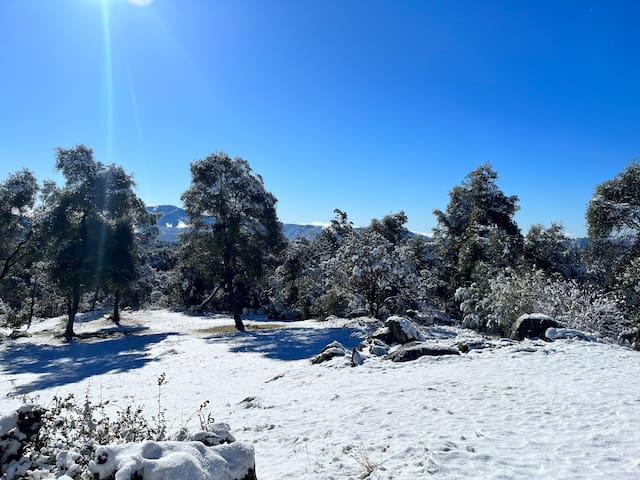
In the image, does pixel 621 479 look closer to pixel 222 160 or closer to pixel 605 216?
pixel 222 160

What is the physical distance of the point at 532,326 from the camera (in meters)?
14.1

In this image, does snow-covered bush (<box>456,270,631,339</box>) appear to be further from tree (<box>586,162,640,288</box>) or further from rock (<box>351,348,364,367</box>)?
rock (<box>351,348,364,367</box>)

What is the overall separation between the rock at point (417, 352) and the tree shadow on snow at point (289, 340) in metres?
4.33

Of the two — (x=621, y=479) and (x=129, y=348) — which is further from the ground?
(x=621, y=479)

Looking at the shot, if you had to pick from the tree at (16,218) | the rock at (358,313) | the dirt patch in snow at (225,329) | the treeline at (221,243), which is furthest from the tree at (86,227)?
the rock at (358,313)

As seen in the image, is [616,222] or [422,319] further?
[616,222]

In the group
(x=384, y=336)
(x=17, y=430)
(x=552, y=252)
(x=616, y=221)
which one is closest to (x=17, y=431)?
(x=17, y=430)

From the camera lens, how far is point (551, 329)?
13.4 metres

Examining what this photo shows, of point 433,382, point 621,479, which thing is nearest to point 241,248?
point 433,382

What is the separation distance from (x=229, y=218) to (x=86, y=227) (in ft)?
29.9

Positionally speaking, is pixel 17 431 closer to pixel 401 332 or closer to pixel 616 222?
pixel 401 332

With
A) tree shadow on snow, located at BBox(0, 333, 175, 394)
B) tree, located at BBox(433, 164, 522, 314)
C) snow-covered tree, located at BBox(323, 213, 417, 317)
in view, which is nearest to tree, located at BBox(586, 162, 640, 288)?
tree, located at BBox(433, 164, 522, 314)

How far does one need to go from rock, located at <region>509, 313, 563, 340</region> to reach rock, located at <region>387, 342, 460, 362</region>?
3.47 metres

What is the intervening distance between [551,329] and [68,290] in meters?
25.5
